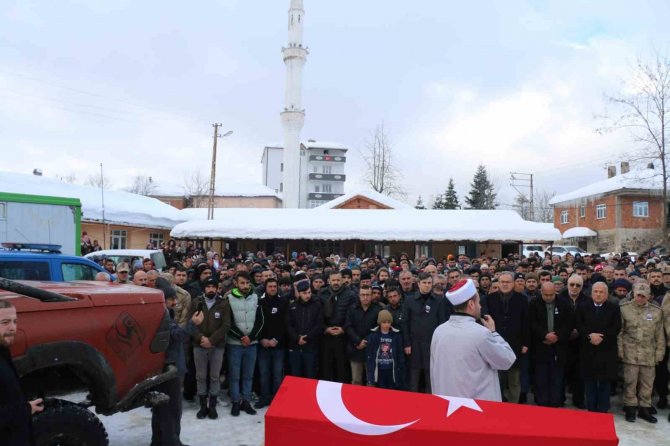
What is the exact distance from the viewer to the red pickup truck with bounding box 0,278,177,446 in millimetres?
3756

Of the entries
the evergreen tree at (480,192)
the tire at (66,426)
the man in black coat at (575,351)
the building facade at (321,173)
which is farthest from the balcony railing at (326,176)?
the tire at (66,426)

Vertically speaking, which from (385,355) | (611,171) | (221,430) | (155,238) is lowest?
(221,430)

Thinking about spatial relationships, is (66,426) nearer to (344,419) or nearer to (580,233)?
(344,419)

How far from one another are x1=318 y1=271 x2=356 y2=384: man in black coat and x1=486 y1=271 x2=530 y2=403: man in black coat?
2.05 meters

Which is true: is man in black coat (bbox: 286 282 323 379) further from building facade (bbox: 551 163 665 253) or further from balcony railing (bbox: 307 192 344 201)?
balcony railing (bbox: 307 192 344 201)

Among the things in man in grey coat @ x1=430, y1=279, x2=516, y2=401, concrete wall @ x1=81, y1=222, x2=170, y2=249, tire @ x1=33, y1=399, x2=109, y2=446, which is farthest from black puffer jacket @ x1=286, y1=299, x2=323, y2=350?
concrete wall @ x1=81, y1=222, x2=170, y2=249

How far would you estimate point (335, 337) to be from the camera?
7.66 m

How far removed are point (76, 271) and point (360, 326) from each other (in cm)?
453

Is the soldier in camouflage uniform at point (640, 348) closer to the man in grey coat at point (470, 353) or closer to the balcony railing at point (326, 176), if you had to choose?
the man in grey coat at point (470, 353)

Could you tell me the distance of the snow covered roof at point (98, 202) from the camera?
3194 centimetres

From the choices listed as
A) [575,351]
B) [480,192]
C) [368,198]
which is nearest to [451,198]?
[480,192]

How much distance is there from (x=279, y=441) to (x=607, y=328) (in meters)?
5.60

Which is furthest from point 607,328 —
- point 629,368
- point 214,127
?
point 214,127

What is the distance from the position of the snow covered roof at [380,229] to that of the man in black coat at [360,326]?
17.9 metres
